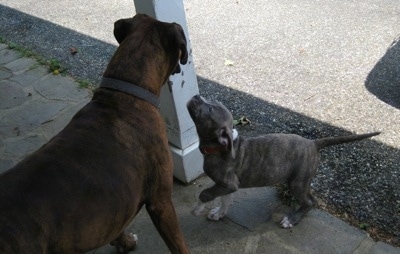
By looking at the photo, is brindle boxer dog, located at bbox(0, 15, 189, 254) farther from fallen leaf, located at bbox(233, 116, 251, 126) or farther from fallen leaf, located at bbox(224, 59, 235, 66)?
fallen leaf, located at bbox(224, 59, 235, 66)

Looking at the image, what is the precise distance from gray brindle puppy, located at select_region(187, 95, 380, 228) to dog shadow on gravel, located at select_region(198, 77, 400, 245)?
472 millimetres

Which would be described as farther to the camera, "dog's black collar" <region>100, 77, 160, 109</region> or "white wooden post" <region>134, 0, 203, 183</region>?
"white wooden post" <region>134, 0, 203, 183</region>

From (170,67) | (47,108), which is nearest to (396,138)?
(170,67)

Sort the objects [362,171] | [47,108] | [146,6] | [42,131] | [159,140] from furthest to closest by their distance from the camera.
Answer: [47,108] < [42,131] < [362,171] < [146,6] < [159,140]

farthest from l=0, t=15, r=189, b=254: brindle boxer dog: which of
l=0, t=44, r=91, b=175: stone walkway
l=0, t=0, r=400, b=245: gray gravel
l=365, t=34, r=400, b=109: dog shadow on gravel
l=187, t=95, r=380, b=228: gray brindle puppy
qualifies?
l=365, t=34, r=400, b=109: dog shadow on gravel

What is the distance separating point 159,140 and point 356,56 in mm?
3397

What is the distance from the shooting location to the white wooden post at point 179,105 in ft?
9.79

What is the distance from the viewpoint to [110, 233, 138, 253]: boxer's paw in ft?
9.78

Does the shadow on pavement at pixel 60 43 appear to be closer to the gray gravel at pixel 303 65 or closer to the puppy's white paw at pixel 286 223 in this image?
the gray gravel at pixel 303 65

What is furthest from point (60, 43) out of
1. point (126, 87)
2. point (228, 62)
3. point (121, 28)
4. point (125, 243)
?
point (126, 87)

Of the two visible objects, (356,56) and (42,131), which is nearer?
(42,131)

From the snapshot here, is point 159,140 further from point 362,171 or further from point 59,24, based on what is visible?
point 59,24

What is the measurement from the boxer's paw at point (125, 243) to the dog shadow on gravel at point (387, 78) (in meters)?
2.76

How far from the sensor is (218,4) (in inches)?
273
